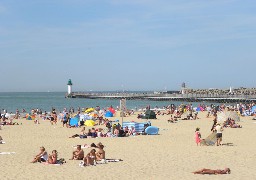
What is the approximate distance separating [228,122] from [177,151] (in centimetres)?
1108

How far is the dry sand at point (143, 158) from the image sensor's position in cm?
1115

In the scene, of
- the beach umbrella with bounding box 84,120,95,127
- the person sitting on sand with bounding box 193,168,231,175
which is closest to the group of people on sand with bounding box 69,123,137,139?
the beach umbrella with bounding box 84,120,95,127

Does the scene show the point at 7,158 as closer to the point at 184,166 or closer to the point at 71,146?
the point at 71,146

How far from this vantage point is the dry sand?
11.1 metres

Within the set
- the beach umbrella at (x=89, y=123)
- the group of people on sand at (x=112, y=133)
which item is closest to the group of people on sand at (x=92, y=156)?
the group of people on sand at (x=112, y=133)

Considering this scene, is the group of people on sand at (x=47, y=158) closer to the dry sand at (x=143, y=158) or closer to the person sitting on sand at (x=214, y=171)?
the dry sand at (x=143, y=158)

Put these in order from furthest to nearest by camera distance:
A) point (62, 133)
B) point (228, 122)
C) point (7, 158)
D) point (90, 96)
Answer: point (90, 96) → point (228, 122) → point (62, 133) → point (7, 158)

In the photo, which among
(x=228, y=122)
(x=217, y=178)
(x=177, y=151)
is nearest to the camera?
(x=217, y=178)

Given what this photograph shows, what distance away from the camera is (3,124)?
28984 millimetres

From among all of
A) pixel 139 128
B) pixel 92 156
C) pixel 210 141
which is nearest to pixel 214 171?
pixel 92 156

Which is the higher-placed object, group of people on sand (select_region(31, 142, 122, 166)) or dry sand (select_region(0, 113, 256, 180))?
group of people on sand (select_region(31, 142, 122, 166))

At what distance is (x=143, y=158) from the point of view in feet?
45.5

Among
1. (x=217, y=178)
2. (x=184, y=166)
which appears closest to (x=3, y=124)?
(x=184, y=166)

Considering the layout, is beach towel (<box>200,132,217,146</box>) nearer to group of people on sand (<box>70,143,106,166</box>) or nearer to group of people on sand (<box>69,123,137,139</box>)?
group of people on sand (<box>69,123,137,139</box>)
